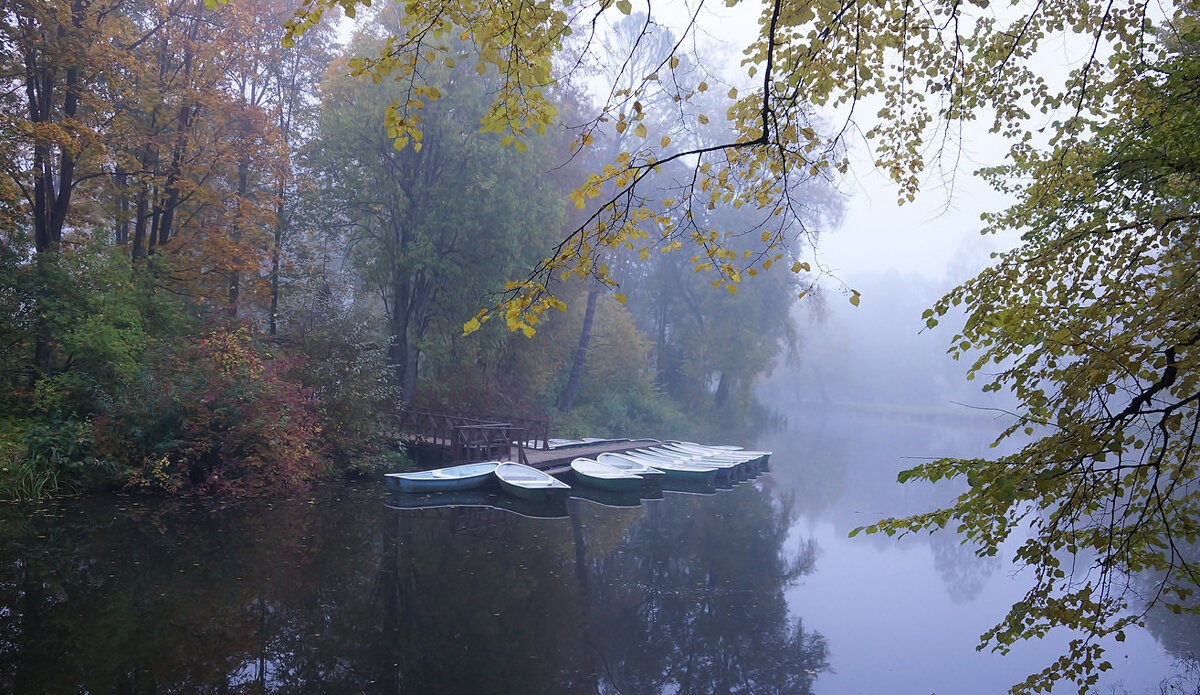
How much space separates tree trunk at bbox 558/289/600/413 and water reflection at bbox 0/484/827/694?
46.3ft

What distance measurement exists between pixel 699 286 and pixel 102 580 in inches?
1081

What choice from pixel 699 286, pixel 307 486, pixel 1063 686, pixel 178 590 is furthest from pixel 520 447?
pixel 699 286

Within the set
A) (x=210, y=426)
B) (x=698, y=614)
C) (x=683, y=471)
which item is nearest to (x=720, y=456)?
(x=683, y=471)

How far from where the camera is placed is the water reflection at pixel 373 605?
615cm

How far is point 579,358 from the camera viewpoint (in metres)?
26.8

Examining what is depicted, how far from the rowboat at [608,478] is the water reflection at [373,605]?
3172 mm

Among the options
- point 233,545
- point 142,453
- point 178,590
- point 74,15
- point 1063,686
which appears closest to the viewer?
point 1063,686

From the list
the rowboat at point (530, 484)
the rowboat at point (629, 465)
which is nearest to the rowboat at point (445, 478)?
the rowboat at point (530, 484)

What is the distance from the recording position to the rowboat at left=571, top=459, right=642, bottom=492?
51.5ft

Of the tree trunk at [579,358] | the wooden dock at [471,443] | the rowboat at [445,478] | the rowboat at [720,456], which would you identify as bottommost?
the rowboat at [720,456]

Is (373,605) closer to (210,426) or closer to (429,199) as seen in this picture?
(210,426)

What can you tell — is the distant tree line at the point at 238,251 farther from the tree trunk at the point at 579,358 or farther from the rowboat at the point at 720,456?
the rowboat at the point at 720,456

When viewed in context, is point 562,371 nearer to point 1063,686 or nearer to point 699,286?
point 699,286

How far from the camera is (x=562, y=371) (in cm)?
2798
